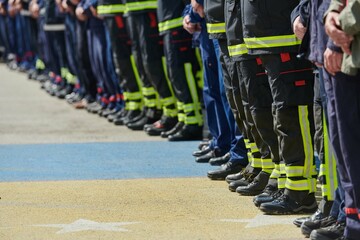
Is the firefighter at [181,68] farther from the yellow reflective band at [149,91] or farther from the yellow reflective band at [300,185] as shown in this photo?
the yellow reflective band at [300,185]

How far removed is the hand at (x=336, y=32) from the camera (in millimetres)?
6578

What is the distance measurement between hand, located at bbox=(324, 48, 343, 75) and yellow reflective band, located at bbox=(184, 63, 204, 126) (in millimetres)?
5880

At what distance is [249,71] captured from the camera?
8.78 metres

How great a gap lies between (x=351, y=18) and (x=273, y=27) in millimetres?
1879

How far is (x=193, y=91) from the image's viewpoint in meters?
12.8

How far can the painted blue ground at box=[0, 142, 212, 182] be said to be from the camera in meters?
10.6

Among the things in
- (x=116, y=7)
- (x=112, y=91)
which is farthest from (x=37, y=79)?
(x=116, y=7)

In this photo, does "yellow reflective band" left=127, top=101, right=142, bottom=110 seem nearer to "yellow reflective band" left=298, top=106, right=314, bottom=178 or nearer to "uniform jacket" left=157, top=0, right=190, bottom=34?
"uniform jacket" left=157, top=0, right=190, bottom=34

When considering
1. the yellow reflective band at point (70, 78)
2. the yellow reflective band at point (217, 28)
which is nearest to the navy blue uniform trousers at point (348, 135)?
the yellow reflective band at point (217, 28)

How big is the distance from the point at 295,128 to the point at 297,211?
52cm

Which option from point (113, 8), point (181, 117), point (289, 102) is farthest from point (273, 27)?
point (113, 8)

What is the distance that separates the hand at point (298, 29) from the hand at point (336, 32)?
0.85m

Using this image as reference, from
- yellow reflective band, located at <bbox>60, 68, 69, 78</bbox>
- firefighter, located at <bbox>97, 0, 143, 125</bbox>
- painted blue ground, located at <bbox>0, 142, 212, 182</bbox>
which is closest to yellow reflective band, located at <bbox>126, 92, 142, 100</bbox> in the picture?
firefighter, located at <bbox>97, 0, 143, 125</bbox>

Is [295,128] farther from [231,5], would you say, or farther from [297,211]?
[231,5]
